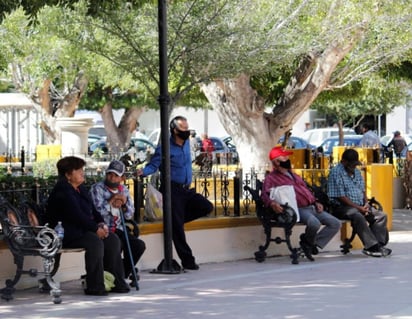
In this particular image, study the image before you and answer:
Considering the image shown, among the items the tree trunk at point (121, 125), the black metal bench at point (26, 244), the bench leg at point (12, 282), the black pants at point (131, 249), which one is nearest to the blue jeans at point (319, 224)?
the black pants at point (131, 249)

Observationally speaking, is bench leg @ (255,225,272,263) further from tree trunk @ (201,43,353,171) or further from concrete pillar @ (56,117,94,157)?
concrete pillar @ (56,117,94,157)

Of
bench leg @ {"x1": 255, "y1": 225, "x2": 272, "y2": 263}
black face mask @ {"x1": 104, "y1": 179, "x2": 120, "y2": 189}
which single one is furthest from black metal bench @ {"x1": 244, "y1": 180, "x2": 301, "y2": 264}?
black face mask @ {"x1": 104, "y1": 179, "x2": 120, "y2": 189}

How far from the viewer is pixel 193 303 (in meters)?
9.69

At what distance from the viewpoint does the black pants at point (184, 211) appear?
38.4ft

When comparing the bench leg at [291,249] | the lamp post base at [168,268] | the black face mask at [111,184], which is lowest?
the lamp post base at [168,268]

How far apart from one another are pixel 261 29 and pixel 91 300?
768 centimetres

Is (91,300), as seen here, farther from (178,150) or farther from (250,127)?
(250,127)

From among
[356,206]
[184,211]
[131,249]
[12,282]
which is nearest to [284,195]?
[356,206]

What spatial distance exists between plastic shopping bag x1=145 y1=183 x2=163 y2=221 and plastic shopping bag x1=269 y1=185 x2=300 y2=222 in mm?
1329

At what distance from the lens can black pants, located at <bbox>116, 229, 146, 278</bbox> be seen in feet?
34.9

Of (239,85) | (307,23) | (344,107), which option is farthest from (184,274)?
(344,107)

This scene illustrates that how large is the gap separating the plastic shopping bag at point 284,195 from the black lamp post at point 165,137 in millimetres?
1485

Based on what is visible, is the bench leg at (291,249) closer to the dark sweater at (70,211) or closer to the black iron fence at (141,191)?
the black iron fence at (141,191)

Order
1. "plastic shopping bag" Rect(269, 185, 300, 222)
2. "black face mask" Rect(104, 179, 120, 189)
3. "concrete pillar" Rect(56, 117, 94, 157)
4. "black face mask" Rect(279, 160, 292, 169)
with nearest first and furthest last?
"black face mask" Rect(104, 179, 120, 189) → "plastic shopping bag" Rect(269, 185, 300, 222) → "black face mask" Rect(279, 160, 292, 169) → "concrete pillar" Rect(56, 117, 94, 157)
